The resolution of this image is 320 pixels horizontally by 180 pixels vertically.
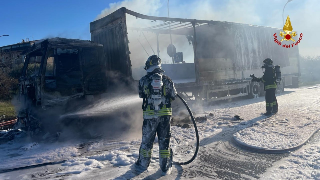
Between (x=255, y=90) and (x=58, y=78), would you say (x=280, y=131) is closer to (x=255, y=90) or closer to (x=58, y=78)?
(x=58, y=78)

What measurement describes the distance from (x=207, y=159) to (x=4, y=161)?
11.8 feet

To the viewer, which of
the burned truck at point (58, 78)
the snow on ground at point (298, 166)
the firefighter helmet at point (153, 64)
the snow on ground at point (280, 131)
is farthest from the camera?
the burned truck at point (58, 78)

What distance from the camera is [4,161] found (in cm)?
421

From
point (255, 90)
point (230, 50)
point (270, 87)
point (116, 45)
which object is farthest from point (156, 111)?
point (255, 90)

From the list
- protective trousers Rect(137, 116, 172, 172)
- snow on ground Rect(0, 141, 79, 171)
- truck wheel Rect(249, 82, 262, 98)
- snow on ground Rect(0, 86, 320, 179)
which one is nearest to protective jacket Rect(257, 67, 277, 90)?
snow on ground Rect(0, 86, 320, 179)

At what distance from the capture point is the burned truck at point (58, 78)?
5074 mm

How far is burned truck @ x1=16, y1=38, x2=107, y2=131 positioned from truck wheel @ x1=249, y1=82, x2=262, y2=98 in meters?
9.22

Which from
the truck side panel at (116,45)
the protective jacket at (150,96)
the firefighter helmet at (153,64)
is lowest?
the protective jacket at (150,96)

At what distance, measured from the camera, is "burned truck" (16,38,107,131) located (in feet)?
16.6

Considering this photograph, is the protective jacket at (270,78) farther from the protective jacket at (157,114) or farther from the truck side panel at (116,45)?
the protective jacket at (157,114)

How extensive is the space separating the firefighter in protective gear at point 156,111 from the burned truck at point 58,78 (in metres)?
2.55

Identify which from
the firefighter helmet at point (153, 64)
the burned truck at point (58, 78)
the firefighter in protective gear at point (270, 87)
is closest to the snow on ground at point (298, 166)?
the firefighter helmet at point (153, 64)

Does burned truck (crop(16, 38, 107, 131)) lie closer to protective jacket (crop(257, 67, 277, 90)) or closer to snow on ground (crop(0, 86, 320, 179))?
snow on ground (crop(0, 86, 320, 179))

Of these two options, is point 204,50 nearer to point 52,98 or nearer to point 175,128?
point 175,128
